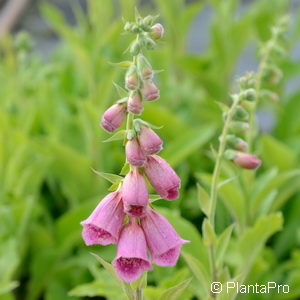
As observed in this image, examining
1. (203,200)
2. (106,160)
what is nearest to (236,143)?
(203,200)

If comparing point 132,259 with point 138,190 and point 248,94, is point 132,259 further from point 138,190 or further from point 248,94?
point 248,94

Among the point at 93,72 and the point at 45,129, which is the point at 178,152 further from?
the point at 45,129

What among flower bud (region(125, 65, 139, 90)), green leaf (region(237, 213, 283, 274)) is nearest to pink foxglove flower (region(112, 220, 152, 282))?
flower bud (region(125, 65, 139, 90))

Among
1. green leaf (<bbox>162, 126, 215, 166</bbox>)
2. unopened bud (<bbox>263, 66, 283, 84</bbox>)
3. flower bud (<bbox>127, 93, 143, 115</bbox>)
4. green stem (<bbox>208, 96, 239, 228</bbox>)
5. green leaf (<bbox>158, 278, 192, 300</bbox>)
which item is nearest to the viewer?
flower bud (<bbox>127, 93, 143, 115</bbox>)

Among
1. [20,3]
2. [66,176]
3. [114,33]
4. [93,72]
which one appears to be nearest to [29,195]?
[66,176]

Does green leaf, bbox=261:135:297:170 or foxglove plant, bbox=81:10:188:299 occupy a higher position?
green leaf, bbox=261:135:297:170

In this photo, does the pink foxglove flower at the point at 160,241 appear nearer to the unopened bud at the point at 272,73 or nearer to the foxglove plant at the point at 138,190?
the foxglove plant at the point at 138,190

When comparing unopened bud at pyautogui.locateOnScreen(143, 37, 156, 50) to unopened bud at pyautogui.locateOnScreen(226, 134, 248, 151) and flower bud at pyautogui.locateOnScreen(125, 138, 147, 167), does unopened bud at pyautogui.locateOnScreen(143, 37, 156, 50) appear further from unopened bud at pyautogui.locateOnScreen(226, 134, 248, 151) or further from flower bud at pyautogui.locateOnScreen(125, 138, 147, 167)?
unopened bud at pyautogui.locateOnScreen(226, 134, 248, 151)
